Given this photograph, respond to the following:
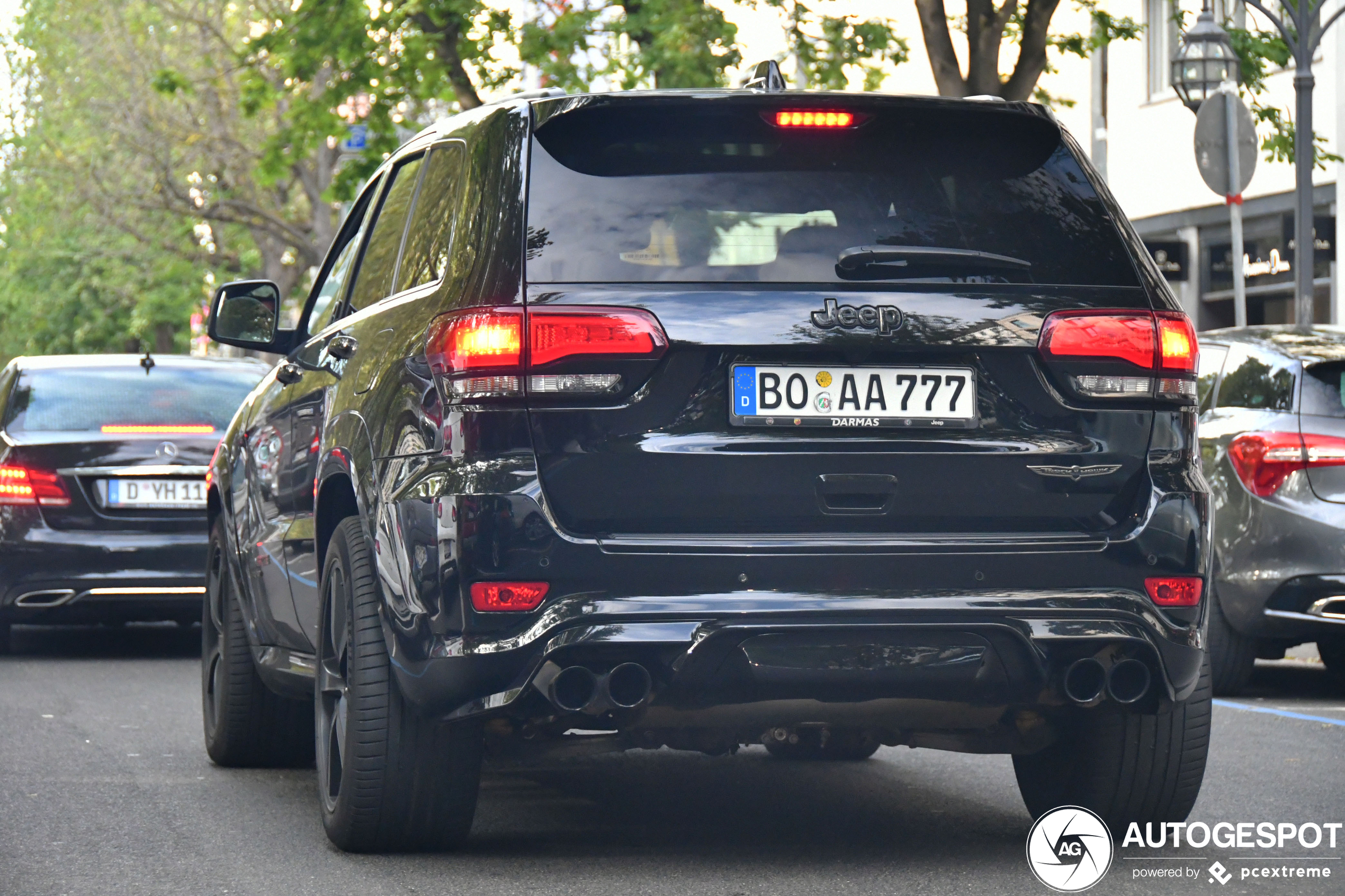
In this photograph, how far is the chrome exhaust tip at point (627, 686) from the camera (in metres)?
4.87

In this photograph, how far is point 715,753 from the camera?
5375 millimetres

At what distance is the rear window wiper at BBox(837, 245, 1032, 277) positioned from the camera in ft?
16.7

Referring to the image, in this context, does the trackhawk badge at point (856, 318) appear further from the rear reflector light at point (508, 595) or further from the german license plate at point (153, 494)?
the german license plate at point (153, 494)

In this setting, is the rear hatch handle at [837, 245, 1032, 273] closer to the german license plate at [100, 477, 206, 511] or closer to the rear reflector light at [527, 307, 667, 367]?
the rear reflector light at [527, 307, 667, 367]

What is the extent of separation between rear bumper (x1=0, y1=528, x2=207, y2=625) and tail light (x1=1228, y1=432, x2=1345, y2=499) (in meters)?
5.21

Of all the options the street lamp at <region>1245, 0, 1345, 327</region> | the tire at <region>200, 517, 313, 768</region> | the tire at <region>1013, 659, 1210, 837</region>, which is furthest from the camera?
the street lamp at <region>1245, 0, 1345, 327</region>

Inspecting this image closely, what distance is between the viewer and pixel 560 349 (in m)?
4.90

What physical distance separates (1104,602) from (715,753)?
100 centimetres

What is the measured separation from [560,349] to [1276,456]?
5383 millimetres

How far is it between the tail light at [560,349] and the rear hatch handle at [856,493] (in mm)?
469

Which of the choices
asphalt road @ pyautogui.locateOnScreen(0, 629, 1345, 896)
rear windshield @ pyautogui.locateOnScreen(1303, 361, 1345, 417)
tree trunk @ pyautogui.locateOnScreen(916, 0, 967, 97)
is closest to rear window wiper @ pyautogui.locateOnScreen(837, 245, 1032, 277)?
asphalt road @ pyautogui.locateOnScreen(0, 629, 1345, 896)

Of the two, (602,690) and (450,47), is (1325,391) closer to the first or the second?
(602,690)

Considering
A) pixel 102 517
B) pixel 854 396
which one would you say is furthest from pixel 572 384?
pixel 102 517

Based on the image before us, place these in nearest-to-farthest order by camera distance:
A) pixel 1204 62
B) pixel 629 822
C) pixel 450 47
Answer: pixel 629 822
pixel 1204 62
pixel 450 47
